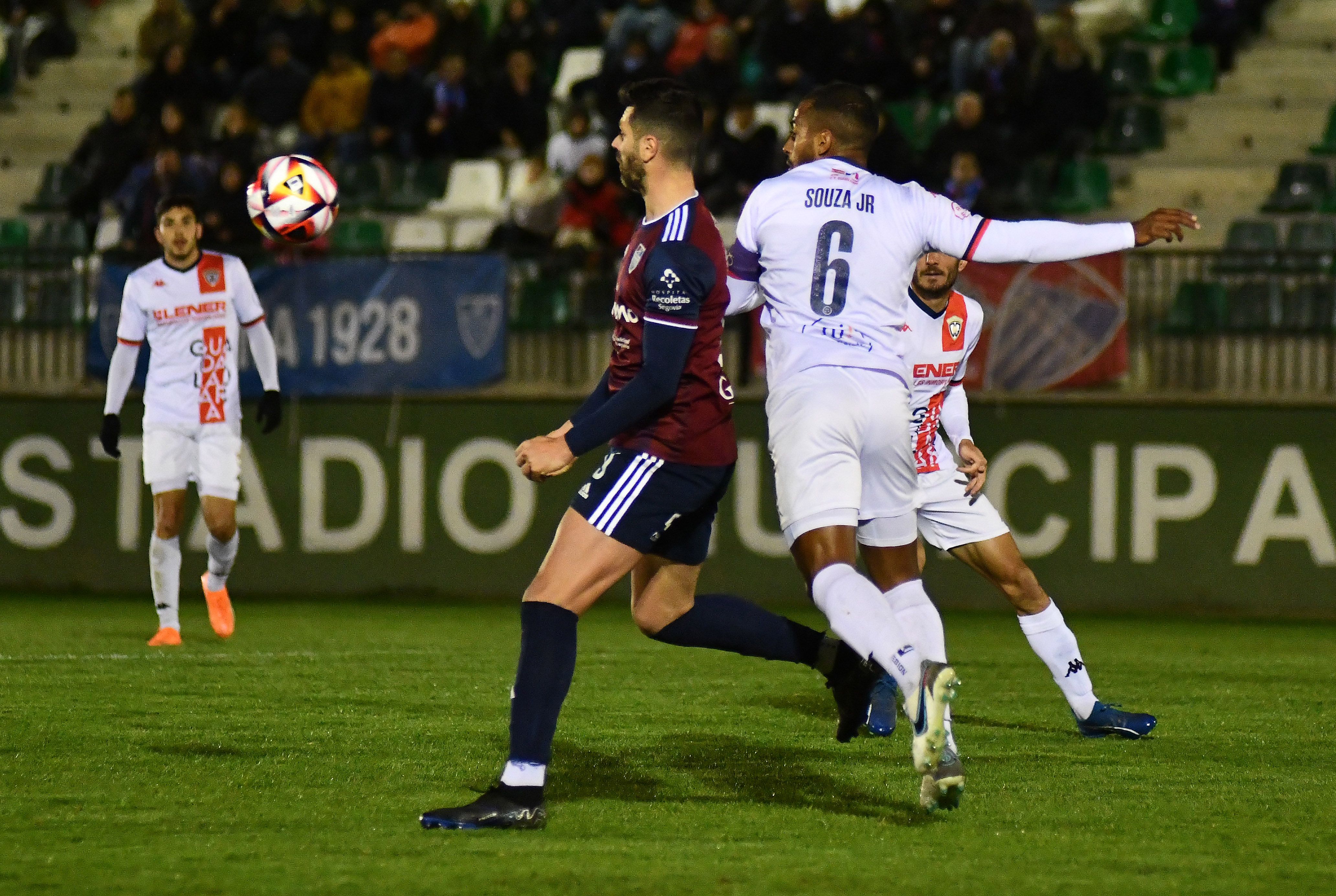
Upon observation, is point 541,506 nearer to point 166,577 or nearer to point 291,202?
point 166,577

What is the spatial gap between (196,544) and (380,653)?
3.98 metres

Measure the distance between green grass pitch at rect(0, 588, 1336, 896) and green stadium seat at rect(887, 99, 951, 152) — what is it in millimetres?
6825

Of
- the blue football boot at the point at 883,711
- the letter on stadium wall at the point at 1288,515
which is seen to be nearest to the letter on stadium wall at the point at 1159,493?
the letter on stadium wall at the point at 1288,515

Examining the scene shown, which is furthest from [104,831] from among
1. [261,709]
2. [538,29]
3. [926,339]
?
[538,29]

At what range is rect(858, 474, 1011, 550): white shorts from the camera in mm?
6949

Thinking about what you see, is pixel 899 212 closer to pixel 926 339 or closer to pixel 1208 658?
pixel 926 339

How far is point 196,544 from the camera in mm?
13031

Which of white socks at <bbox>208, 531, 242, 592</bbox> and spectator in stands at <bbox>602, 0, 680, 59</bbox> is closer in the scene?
white socks at <bbox>208, 531, 242, 592</bbox>

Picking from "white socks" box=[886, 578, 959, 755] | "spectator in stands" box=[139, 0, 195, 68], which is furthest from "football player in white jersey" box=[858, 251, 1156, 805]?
"spectator in stands" box=[139, 0, 195, 68]

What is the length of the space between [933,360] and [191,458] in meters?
4.54

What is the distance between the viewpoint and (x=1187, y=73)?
15766 millimetres

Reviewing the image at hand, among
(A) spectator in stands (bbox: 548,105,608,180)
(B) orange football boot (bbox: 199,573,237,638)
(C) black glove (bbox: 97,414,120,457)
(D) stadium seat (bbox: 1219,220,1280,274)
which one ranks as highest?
(A) spectator in stands (bbox: 548,105,608,180)

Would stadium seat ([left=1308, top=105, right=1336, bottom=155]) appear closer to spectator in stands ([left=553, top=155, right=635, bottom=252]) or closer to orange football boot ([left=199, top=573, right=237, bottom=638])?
spectator in stands ([left=553, top=155, right=635, bottom=252])

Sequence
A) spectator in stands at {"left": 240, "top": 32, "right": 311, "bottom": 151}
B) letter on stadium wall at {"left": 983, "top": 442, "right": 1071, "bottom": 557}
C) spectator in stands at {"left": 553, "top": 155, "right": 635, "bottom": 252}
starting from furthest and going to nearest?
spectator in stands at {"left": 240, "top": 32, "right": 311, "bottom": 151} → spectator in stands at {"left": 553, "top": 155, "right": 635, "bottom": 252} → letter on stadium wall at {"left": 983, "top": 442, "right": 1071, "bottom": 557}
